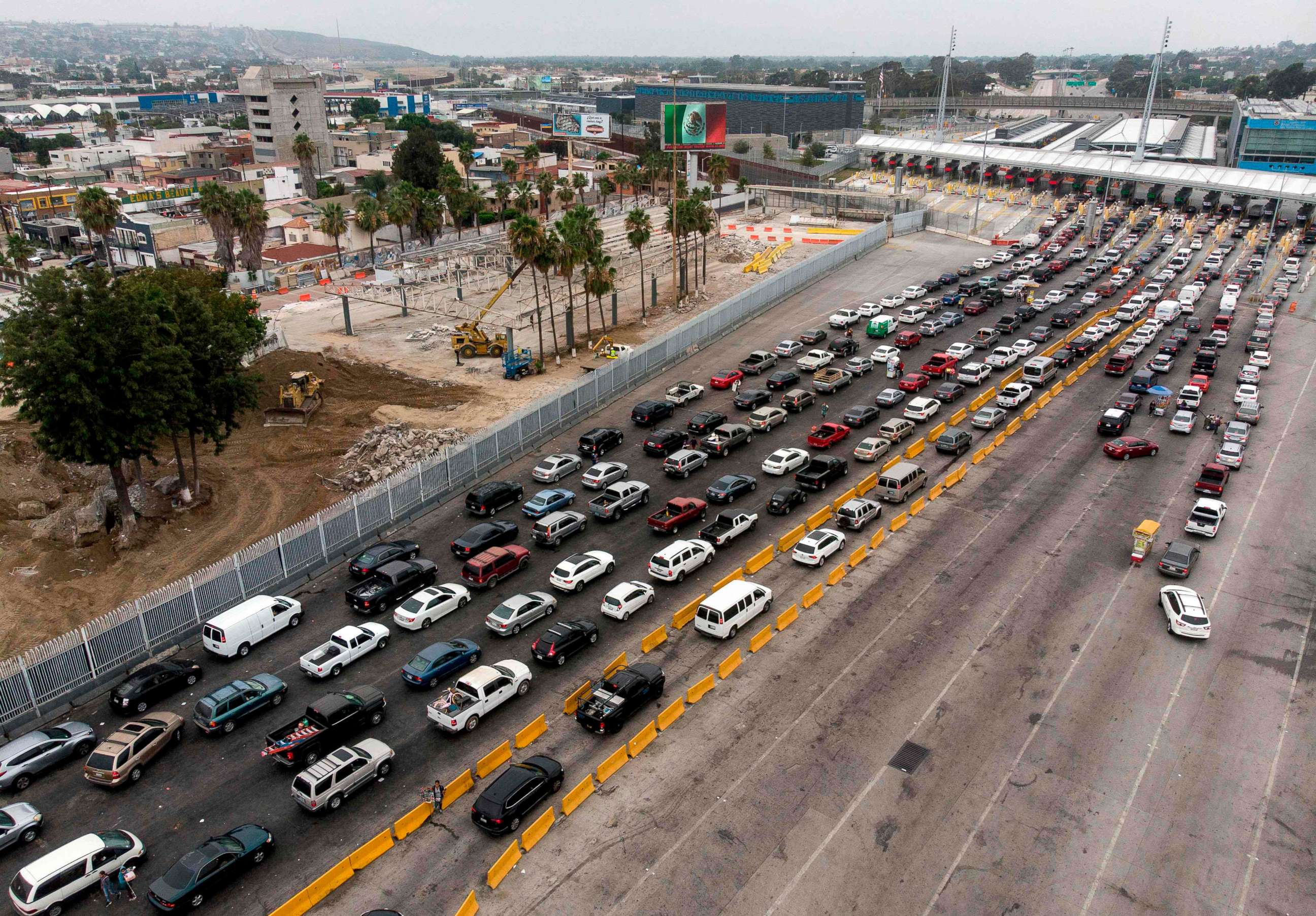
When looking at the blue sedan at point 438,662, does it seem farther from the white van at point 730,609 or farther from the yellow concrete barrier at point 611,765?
the white van at point 730,609

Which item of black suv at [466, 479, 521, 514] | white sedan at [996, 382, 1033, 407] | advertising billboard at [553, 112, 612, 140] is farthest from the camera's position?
advertising billboard at [553, 112, 612, 140]

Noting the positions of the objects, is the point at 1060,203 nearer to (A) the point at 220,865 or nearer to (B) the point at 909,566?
(B) the point at 909,566

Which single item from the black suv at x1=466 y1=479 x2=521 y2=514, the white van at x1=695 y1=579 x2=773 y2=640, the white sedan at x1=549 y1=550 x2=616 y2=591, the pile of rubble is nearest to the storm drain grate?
the white van at x1=695 y1=579 x2=773 y2=640

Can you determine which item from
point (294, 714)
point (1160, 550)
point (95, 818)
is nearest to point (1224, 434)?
point (1160, 550)

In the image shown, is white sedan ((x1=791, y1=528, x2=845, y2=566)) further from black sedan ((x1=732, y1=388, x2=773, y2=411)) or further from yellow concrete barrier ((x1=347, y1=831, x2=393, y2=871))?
yellow concrete barrier ((x1=347, y1=831, x2=393, y2=871))

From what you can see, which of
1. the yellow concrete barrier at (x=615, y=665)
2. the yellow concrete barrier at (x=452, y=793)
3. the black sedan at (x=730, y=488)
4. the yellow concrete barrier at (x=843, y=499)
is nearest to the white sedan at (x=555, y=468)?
the black sedan at (x=730, y=488)

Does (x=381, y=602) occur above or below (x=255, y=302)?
below
